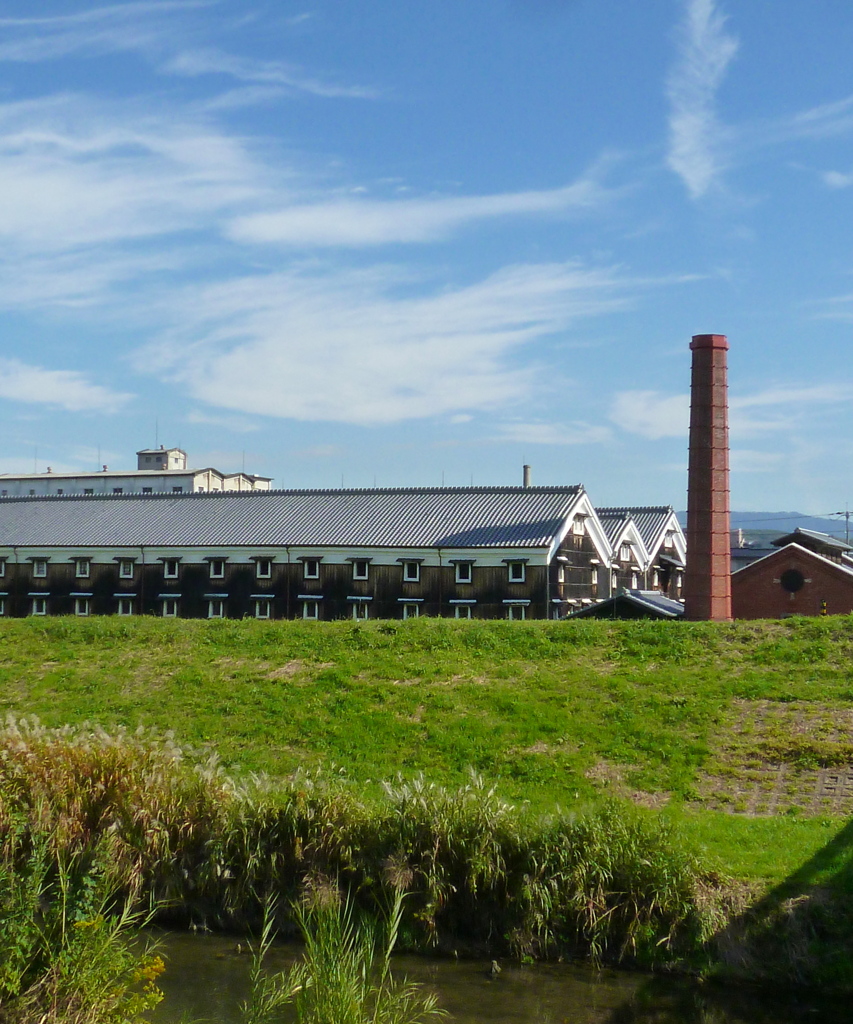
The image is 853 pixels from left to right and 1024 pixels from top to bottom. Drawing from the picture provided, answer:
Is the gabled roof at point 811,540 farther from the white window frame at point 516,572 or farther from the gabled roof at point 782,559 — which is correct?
the white window frame at point 516,572

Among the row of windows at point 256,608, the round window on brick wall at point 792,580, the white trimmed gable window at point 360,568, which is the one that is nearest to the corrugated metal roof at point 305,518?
the white trimmed gable window at point 360,568

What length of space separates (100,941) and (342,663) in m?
19.0

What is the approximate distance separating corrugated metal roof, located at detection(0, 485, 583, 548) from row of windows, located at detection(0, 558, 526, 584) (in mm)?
833

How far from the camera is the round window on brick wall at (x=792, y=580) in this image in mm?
48688

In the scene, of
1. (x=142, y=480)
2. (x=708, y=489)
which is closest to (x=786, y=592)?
(x=708, y=489)

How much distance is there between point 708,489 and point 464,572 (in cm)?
1194

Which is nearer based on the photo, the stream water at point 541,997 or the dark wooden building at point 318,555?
the stream water at point 541,997

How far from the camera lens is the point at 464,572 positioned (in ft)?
154

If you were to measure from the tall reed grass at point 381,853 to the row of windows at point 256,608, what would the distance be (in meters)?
26.2

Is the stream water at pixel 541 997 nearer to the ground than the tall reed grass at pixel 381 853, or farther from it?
nearer to the ground

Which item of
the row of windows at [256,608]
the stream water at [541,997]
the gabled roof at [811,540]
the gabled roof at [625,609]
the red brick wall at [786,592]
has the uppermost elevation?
the gabled roof at [811,540]

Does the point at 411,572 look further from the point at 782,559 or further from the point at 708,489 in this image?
the point at 782,559

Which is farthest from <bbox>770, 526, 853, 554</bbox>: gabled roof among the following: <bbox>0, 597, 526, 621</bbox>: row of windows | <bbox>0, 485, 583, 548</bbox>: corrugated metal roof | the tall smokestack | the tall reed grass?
the tall reed grass

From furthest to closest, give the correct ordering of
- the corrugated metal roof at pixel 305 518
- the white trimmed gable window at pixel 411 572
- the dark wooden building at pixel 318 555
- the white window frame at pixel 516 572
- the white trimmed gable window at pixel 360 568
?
the white trimmed gable window at pixel 360 568 < the corrugated metal roof at pixel 305 518 < the white trimmed gable window at pixel 411 572 < the dark wooden building at pixel 318 555 < the white window frame at pixel 516 572
